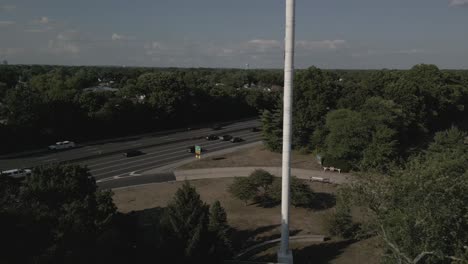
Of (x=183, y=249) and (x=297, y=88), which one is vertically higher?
(x=297, y=88)

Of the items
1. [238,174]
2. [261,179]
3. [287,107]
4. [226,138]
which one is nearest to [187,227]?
[287,107]

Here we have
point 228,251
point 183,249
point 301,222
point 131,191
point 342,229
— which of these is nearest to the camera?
point 183,249

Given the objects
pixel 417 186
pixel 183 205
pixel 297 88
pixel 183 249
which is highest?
pixel 297 88

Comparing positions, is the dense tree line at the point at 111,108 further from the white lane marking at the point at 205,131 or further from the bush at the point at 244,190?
the bush at the point at 244,190

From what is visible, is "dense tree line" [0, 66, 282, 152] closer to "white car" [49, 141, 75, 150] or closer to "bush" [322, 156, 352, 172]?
"white car" [49, 141, 75, 150]

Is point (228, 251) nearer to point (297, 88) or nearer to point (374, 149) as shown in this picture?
point (374, 149)

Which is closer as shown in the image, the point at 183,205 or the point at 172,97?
the point at 183,205

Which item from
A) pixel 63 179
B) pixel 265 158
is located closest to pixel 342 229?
pixel 63 179
